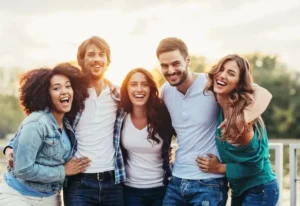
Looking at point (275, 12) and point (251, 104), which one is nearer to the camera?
point (251, 104)

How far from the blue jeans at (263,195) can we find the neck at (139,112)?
87 centimetres

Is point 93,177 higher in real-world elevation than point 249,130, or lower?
lower

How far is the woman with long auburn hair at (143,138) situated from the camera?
351 centimetres

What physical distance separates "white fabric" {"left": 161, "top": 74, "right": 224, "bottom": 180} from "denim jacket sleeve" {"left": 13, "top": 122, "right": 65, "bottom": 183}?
887 millimetres

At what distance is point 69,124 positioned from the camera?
346cm

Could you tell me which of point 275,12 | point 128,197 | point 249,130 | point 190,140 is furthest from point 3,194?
point 275,12

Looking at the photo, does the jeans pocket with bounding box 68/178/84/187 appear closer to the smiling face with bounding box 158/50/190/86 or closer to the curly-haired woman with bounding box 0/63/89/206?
the curly-haired woman with bounding box 0/63/89/206

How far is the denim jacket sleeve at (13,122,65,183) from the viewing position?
122 inches

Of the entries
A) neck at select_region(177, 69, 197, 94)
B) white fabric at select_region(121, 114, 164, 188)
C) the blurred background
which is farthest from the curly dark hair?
the blurred background

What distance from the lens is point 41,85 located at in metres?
3.26

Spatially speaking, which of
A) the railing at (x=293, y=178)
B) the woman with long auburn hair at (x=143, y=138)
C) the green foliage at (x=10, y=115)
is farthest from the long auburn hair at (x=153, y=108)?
the green foliage at (x=10, y=115)

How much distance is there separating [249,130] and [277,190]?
1.62 ft

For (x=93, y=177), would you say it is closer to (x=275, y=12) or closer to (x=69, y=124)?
(x=69, y=124)

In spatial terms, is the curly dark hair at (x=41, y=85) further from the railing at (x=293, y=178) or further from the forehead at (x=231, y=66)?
the railing at (x=293, y=178)
